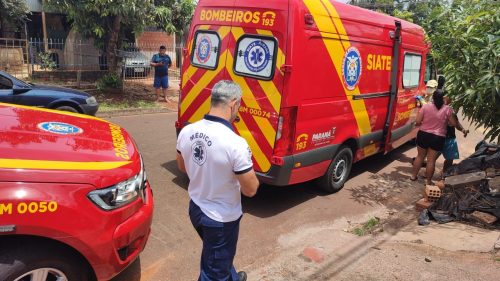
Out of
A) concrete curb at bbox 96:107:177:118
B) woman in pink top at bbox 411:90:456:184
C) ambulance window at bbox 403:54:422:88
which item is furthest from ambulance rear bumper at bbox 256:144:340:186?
concrete curb at bbox 96:107:177:118

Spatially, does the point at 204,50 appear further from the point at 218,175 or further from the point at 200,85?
the point at 218,175

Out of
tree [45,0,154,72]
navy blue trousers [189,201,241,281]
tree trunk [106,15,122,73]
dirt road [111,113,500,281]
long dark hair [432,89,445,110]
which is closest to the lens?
navy blue trousers [189,201,241,281]

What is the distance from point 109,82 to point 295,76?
901cm

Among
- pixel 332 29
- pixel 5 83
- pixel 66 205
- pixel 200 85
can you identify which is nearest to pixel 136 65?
pixel 5 83

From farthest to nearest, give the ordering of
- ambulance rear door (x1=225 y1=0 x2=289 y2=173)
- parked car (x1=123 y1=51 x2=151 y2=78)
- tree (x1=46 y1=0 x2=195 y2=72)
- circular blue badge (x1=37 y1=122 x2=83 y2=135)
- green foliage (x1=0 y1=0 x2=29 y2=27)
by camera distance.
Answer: green foliage (x1=0 y1=0 x2=29 y2=27), parked car (x1=123 y1=51 x2=151 y2=78), tree (x1=46 y1=0 x2=195 y2=72), ambulance rear door (x1=225 y1=0 x2=289 y2=173), circular blue badge (x1=37 y1=122 x2=83 y2=135)

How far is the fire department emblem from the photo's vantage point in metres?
2.50

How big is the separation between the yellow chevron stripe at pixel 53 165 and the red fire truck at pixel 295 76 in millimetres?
2219

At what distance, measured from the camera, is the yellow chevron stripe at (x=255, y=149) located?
15.6 ft

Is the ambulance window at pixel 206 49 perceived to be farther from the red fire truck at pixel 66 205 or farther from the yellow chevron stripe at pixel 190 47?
the red fire truck at pixel 66 205

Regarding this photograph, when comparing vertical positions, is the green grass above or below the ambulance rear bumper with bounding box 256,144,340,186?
below

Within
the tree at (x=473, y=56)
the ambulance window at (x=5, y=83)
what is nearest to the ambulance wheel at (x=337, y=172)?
the tree at (x=473, y=56)

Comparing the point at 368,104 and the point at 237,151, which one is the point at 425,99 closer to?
the point at 368,104

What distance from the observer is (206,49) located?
17.2 feet

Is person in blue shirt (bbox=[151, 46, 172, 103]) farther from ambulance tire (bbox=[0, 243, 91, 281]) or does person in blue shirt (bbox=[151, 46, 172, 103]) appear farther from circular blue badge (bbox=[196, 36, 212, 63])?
ambulance tire (bbox=[0, 243, 91, 281])
